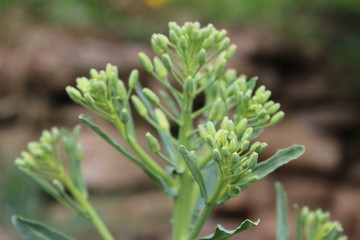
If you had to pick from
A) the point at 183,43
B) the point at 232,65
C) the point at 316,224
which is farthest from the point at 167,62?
the point at 232,65

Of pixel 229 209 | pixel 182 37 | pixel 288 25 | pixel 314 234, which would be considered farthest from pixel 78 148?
pixel 288 25

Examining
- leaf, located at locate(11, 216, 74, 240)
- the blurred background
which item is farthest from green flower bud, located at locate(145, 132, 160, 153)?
the blurred background

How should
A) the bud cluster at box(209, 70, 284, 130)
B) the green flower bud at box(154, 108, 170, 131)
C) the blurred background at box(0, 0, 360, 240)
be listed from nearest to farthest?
1. the bud cluster at box(209, 70, 284, 130)
2. the green flower bud at box(154, 108, 170, 131)
3. the blurred background at box(0, 0, 360, 240)

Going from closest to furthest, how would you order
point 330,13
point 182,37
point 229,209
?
point 182,37
point 229,209
point 330,13

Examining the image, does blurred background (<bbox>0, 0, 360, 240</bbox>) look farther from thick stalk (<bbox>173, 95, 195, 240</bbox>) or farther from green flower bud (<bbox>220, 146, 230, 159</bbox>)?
green flower bud (<bbox>220, 146, 230, 159</bbox>)

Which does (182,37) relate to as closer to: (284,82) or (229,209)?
(229,209)
